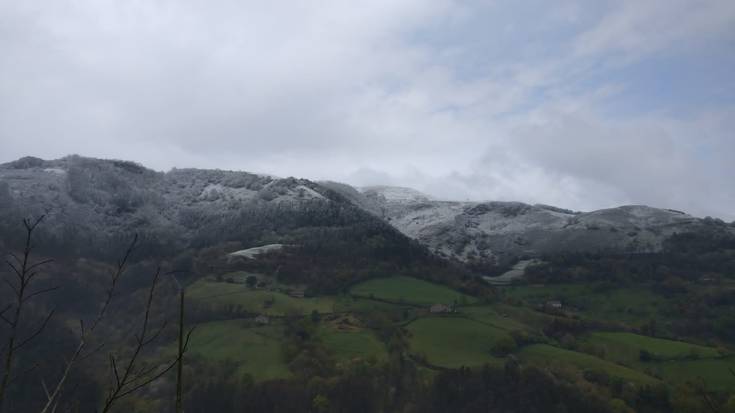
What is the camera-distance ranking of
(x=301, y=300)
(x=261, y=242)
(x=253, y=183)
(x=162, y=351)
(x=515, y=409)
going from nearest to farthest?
1. (x=515, y=409)
2. (x=162, y=351)
3. (x=301, y=300)
4. (x=261, y=242)
5. (x=253, y=183)

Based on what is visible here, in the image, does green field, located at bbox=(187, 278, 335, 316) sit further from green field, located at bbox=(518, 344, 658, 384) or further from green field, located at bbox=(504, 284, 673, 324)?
green field, located at bbox=(504, 284, 673, 324)

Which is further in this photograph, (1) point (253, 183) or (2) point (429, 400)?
(1) point (253, 183)

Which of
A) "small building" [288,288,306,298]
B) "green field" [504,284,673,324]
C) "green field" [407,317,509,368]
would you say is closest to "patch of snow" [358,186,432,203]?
"green field" [504,284,673,324]

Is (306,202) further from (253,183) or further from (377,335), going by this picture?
(377,335)

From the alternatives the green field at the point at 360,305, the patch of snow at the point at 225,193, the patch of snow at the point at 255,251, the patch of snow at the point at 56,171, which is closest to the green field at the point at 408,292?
the green field at the point at 360,305

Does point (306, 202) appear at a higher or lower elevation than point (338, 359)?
higher

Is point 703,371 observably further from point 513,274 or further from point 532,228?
point 532,228

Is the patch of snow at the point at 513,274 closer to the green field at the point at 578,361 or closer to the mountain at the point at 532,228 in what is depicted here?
the mountain at the point at 532,228

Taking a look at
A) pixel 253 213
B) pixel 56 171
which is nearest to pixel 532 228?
pixel 253 213

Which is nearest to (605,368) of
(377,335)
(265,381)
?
(377,335)
